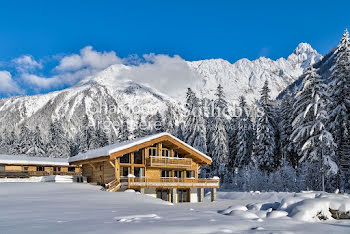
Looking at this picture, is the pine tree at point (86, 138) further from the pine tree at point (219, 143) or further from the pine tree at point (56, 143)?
the pine tree at point (219, 143)

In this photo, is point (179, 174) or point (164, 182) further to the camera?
point (179, 174)

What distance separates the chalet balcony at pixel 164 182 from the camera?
27.7m

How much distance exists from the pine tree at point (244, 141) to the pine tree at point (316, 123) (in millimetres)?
19512

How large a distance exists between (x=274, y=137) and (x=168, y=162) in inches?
1066

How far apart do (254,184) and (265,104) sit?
1322cm

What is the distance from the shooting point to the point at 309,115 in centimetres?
3484

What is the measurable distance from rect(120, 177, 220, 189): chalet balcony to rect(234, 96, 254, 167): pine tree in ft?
73.9

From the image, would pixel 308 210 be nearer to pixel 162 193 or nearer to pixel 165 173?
pixel 162 193

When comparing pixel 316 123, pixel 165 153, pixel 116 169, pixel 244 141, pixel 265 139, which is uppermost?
pixel 316 123

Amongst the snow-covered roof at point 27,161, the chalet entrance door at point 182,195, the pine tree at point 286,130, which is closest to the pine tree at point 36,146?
the snow-covered roof at point 27,161

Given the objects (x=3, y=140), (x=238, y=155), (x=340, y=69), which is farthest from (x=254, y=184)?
(x=3, y=140)

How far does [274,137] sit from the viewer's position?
2105 inches

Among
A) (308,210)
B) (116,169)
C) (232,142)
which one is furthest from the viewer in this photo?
(232,142)

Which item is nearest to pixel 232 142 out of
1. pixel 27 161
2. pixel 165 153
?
pixel 165 153
